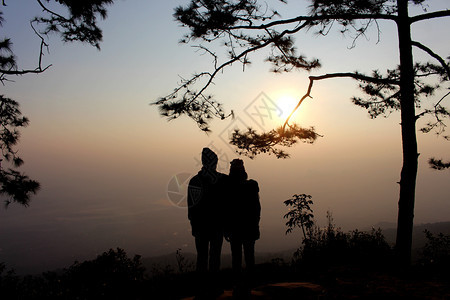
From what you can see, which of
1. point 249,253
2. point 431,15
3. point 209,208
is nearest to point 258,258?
point 431,15

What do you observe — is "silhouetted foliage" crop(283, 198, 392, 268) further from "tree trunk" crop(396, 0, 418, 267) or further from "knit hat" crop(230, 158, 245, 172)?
"knit hat" crop(230, 158, 245, 172)

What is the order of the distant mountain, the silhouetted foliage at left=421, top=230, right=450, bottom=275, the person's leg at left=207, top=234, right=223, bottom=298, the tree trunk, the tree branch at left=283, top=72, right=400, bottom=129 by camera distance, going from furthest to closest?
the tree branch at left=283, top=72, right=400, bottom=129 < the distant mountain < the tree trunk < the silhouetted foliage at left=421, top=230, right=450, bottom=275 < the person's leg at left=207, top=234, right=223, bottom=298

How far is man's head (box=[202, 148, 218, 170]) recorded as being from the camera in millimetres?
4137

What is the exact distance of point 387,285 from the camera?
4586 mm

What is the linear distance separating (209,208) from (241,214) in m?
0.49

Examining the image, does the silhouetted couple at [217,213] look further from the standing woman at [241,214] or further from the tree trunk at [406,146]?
the tree trunk at [406,146]

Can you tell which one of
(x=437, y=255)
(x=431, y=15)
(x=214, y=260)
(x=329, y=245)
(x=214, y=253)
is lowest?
(x=437, y=255)

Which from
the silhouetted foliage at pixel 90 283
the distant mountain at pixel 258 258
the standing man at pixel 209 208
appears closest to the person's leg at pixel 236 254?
the standing man at pixel 209 208

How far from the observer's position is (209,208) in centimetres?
418

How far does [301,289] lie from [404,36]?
6354mm

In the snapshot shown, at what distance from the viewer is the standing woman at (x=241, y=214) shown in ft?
13.7

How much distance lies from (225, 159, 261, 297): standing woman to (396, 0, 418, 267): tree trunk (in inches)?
167

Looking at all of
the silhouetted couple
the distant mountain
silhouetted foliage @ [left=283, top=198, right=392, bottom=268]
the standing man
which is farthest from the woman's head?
silhouetted foliage @ [left=283, top=198, right=392, bottom=268]

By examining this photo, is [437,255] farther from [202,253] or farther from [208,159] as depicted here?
[208,159]
